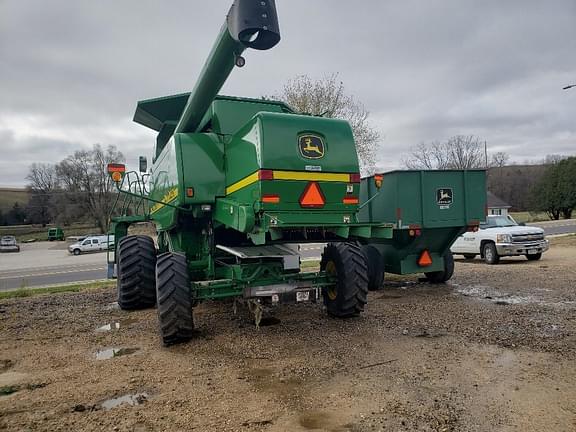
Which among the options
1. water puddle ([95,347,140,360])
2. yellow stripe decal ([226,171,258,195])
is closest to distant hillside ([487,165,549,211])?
yellow stripe decal ([226,171,258,195])

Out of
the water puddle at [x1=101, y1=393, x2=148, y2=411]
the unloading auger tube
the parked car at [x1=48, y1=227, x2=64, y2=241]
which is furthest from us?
the parked car at [x1=48, y1=227, x2=64, y2=241]

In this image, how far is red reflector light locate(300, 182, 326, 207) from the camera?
561cm

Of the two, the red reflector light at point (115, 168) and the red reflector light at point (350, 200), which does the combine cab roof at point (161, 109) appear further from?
the red reflector light at point (350, 200)

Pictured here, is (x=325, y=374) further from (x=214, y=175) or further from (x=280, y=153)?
(x=214, y=175)

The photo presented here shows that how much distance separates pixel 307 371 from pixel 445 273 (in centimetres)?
666

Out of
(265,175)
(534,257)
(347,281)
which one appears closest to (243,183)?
(265,175)

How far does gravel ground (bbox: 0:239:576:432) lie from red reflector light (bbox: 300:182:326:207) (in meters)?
1.78

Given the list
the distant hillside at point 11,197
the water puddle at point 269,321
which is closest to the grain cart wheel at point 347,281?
the water puddle at point 269,321

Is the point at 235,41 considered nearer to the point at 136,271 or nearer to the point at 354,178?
the point at 354,178

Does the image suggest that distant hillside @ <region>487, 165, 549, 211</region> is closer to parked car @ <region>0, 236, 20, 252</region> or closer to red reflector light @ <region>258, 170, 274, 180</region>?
parked car @ <region>0, 236, 20, 252</region>

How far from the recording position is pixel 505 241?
14.6 m

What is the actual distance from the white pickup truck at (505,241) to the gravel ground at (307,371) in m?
6.62

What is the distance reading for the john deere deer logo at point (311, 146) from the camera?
18.3ft

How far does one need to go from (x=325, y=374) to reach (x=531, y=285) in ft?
23.3
